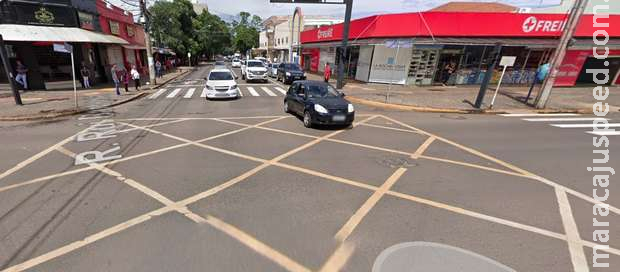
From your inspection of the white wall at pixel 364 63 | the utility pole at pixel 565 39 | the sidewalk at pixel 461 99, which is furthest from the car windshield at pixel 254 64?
the utility pole at pixel 565 39

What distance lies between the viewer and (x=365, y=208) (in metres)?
4.43

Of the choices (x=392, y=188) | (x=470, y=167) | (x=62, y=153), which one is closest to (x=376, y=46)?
(x=470, y=167)

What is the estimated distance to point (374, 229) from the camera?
389 cm

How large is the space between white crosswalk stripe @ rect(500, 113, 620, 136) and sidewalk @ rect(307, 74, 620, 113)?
87 centimetres

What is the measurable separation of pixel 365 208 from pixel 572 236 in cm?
273

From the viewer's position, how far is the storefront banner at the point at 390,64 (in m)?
19.7

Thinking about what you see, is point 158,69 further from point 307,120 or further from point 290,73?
point 307,120

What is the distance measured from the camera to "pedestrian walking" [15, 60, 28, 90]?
51.0 feet

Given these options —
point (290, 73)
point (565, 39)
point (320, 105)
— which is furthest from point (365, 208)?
point (290, 73)

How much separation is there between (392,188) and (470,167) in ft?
7.50

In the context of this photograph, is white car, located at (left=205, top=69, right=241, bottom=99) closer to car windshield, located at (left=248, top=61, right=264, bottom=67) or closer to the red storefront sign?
car windshield, located at (left=248, top=61, right=264, bottom=67)

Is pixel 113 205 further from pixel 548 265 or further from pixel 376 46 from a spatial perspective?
pixel 376 46

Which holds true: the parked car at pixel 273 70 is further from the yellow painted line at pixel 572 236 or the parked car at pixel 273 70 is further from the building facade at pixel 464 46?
the yellow painted line at pixel 572 236

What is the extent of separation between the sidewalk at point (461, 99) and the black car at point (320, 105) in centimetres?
493
